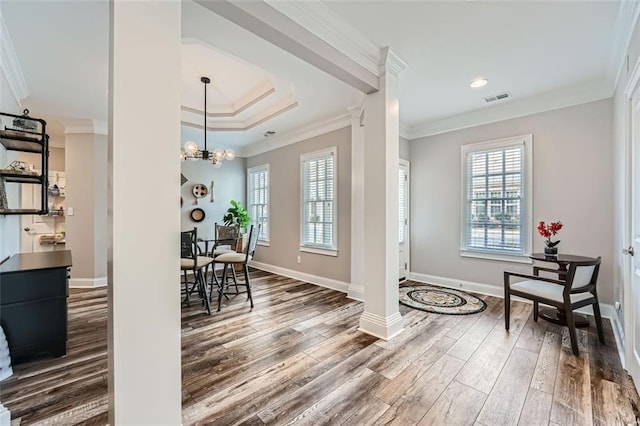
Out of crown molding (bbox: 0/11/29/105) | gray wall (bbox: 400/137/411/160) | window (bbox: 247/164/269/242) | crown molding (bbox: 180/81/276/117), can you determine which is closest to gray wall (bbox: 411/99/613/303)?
gray wall (bbox: 400/137/411/160)

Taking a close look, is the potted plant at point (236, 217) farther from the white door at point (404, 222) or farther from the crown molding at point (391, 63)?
the crown molding at point (391, 63)

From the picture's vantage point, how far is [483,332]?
2730mm

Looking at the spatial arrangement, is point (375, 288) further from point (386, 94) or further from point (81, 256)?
point (81, 256)

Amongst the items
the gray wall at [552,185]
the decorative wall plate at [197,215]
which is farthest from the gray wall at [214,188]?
the gray wall at [552,185]

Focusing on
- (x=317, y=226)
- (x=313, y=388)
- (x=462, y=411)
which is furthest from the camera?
(x=317, y=226)

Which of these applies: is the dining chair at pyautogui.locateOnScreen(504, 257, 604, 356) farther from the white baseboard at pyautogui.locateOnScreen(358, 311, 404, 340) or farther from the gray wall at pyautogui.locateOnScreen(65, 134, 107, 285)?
the gray wall at pyautogui.locateOnScreen(65, 134, 107, 285)

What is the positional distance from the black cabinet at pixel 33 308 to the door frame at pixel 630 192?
4292mm

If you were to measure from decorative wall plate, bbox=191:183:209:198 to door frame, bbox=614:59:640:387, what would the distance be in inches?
235

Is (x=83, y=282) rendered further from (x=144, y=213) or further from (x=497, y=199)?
(x=497, y=199)

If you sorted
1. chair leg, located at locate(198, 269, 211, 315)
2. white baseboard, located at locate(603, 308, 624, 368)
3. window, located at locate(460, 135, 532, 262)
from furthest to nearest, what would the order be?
1. window, located at locate(460, 135, 532, 262)
2. chair leg, located at locate(198, 269, 211, 315)
3. white baseboard, located at locate(603, 308, 624, 368)

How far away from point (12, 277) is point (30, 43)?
198 centimetres

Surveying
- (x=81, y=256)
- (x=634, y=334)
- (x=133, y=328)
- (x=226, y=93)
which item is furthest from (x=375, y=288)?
(x=81, y=256)

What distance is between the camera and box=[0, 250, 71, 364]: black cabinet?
2.15 m

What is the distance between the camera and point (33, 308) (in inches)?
88.7
